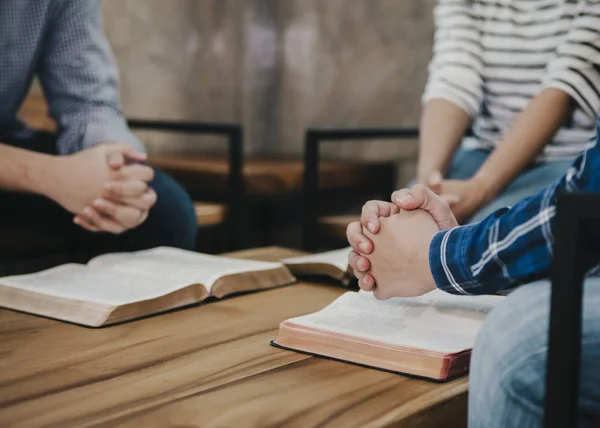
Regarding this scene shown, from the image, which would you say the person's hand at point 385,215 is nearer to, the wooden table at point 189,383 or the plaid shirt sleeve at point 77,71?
the wooden table at point 189,383

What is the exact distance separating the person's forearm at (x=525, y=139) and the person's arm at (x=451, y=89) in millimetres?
143

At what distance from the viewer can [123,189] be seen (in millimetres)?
1332

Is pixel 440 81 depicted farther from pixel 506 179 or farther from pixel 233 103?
pixel 233 103

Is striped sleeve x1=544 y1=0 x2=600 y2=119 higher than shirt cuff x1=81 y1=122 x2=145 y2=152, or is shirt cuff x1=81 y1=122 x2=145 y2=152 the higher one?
striped sleeve x1=544 y1=0 x2=600 y2=119

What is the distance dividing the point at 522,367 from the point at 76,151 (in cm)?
118

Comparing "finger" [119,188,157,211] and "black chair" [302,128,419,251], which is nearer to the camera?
"finger" [119,188,157,211]

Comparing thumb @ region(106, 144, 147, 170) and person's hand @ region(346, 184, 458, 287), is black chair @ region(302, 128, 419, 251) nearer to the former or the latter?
thumb @ region(106, 144, 147, 170)

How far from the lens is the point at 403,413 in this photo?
0.67 m

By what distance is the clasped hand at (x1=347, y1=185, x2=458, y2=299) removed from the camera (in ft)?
2.82

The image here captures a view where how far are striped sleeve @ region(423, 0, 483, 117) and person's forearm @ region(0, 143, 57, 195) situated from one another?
2.63ft

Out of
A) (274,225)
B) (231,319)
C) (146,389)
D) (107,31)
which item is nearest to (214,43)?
(107,31)

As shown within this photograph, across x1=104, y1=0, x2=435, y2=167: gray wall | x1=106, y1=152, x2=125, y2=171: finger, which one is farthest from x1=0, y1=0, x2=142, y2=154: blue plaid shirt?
x1=104, y1=0, x2=435, y2=167: gray wall

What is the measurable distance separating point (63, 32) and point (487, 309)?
1119mm

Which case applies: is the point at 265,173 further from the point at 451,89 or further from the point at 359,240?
the point at 359,240
